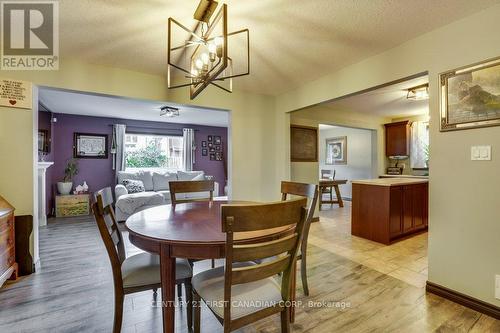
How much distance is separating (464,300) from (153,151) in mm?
6511

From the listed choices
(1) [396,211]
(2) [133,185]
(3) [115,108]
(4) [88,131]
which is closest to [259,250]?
(1) [396,211]

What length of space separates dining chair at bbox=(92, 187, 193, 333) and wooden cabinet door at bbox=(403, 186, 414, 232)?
315 cm

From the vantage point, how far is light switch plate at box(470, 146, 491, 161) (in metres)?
1.72

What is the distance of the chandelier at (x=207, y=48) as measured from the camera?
4.61ft

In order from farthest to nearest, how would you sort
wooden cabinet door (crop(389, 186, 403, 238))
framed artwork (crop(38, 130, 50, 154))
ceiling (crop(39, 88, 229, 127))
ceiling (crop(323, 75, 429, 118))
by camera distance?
framed artwork (crop(38, 130, 50, 154))
ceiling (crop(39, 88, 229, 127))
ceiling (crop(323, 75, 429, 118))
wooden cabinet door (crop(389, 186, 403, 238))

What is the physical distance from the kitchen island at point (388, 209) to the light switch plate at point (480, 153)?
1388 millimetres

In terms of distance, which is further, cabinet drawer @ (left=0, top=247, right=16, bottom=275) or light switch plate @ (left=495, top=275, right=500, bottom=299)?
cabinet drawer @ (left=0, top=247, right=16, bottom=275)

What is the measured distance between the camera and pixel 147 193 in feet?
14.5

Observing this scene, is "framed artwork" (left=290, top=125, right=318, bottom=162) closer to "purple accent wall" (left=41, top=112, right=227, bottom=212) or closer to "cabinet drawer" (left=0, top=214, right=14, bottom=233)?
"purple accent wall" (left=41, top=112, right=227, bottom=212)

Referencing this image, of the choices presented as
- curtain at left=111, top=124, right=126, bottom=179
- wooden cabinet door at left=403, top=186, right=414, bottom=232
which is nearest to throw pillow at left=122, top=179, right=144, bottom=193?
curtain at left=111, top=124, right=126, bottom=179

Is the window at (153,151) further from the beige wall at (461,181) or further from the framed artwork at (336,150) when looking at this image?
the beige wall at (461,181)

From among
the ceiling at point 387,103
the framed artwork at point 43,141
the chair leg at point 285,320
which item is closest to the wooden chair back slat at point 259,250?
the chair leg at point 285,320

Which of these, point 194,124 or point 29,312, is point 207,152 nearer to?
point 194,124

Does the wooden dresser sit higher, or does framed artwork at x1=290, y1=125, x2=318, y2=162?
framed artwork at x1=290, y1=125, x2=318, y2=162
